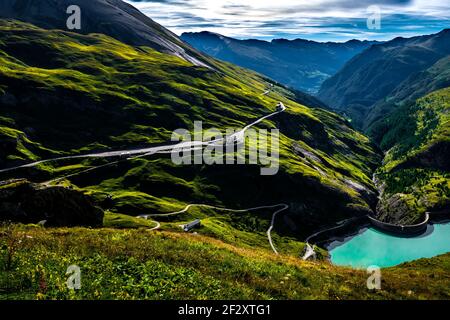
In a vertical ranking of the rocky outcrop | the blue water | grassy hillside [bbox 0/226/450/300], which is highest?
the rocky outcrop

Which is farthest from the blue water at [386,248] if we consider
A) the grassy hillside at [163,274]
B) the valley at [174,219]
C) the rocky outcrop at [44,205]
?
the grassy hillside at [163,274]

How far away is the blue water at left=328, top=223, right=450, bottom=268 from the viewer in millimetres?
144875

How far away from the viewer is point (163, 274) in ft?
90.1

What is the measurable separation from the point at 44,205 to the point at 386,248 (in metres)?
139

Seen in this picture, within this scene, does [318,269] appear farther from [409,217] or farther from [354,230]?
[409,217]

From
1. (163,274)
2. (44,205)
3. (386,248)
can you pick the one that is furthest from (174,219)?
(163,274)

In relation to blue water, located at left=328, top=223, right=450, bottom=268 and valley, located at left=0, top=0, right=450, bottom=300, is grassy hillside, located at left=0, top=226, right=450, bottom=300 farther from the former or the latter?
blue water, located at left=328, top=223, right=450, bottom=268

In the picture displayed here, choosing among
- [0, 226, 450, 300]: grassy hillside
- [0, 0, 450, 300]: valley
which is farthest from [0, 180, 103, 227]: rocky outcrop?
[0, 226, 450, 300]: grassy hillside

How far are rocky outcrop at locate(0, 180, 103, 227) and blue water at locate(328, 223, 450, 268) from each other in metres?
107

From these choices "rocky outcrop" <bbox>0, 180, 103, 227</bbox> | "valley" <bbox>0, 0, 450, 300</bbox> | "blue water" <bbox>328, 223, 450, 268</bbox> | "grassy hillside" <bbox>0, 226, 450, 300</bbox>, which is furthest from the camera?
"blue water" <bbox>328, 223, 450, 268</bbox>

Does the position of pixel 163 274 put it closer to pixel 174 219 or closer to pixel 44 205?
pixel 44 205

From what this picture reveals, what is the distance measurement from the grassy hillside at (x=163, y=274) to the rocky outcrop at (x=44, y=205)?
11.8m

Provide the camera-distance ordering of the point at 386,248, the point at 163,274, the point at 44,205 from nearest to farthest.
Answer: the point at 163,274
the point at 44,205
the point at 386,248
